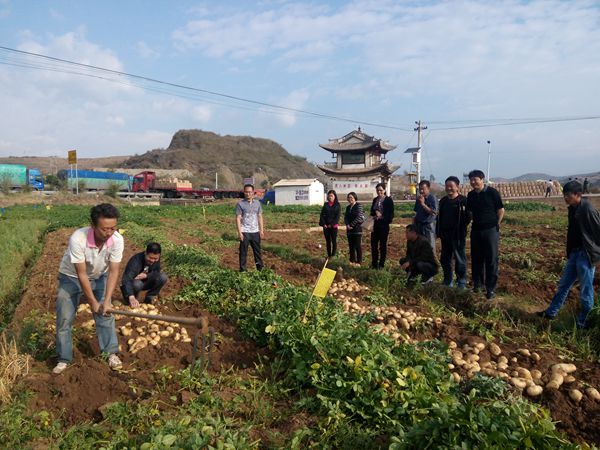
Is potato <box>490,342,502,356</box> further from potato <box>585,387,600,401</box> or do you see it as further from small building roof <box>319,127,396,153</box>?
small building roof <box>319,127,396,153</box>

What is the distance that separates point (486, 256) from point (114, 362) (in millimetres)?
4772

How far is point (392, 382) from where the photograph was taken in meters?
3.03

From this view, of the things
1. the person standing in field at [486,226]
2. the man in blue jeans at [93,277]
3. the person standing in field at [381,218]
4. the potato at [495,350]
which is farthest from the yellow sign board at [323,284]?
the person standing in field at [381,218]

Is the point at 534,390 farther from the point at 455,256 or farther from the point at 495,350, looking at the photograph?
the point at 455,256

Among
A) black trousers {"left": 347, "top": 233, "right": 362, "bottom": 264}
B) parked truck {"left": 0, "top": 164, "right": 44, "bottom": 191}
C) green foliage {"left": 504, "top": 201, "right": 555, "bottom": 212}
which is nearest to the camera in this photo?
black trousers {"left": 347, "top": 233, "right": 362, "bottom": 264}

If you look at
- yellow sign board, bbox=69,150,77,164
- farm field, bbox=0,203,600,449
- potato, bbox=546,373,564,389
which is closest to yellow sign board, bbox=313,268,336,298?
farm field, bbox=0,203,600,449

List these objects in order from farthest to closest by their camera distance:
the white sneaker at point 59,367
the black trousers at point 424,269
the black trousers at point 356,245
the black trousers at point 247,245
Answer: the black trousers at point 356,245 < the black trousers at point 247,245 < the black trousers at point 424,269 < the white sneaker at point 59,367

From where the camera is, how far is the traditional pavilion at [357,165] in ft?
146

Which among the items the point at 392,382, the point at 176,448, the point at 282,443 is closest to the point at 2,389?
the point at 176,448

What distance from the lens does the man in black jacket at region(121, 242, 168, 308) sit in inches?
216

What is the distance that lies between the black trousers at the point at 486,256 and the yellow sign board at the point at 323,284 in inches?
A: 105

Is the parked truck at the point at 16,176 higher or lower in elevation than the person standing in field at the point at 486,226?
higher

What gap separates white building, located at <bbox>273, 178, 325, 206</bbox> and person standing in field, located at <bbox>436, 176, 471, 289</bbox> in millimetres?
31851

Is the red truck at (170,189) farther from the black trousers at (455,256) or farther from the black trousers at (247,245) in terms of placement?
the black trousers at (455,256)
